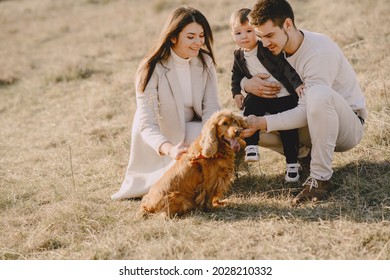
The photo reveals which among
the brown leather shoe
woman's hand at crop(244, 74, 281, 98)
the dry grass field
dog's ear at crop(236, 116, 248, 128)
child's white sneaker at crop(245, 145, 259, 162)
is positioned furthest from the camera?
woman's hand at crop(244, 74, 281, 98)

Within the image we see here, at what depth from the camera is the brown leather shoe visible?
4.02m

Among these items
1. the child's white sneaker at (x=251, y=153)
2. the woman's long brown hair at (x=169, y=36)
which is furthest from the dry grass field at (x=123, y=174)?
the woman's long brown hair at (x=169, y=36)

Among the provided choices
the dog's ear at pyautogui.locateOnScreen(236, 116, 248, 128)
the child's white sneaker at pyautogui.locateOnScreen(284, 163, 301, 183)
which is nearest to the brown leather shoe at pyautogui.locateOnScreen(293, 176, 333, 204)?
the child's white sneaker at pyautogui.locateOnScreen(284, 163, 301, 183)

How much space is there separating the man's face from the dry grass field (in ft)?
4.32

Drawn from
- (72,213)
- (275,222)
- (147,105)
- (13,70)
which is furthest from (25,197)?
(13,70)

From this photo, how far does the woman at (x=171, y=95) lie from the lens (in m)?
4.41

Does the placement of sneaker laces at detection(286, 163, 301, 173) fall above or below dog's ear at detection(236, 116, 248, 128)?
below

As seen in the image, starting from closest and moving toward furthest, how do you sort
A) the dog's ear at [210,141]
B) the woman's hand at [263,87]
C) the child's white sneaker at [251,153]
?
1. the dog's ear at [210,141]
2. the child's white sneaker at [251,153]
3. the woman's hand at [263,87]

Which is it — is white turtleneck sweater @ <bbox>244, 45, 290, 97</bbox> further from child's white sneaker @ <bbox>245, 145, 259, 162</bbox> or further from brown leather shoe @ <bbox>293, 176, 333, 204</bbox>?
brown leather shoe @ <bbox>293, 176, 333, 204</bbox>

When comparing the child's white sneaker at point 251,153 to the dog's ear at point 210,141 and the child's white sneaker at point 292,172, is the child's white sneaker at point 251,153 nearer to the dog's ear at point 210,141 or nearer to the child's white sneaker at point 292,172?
the child's white sneaker at point 292,172

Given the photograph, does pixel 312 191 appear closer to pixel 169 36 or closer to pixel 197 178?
pixel 197 178

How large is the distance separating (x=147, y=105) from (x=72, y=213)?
1.21 meters

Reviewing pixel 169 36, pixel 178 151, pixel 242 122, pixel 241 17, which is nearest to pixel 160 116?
pixel 178 151
